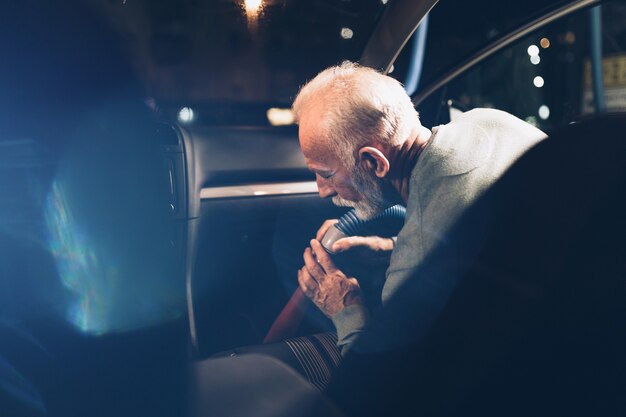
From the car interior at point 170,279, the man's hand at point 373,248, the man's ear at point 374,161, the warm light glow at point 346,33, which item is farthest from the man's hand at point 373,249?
the warm light glow at point 346,33

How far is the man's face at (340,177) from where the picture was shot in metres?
1.40

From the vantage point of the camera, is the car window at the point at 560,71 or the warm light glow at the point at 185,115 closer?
the warm light glow at the point at 185,115

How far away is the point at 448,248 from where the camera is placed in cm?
97

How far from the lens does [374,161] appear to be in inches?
53.2

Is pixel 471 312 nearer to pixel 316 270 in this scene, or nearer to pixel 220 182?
pixel 316 270

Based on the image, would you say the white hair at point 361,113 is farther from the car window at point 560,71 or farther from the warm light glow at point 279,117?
the car window at point 560,71

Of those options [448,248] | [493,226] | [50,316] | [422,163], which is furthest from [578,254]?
[50,316]

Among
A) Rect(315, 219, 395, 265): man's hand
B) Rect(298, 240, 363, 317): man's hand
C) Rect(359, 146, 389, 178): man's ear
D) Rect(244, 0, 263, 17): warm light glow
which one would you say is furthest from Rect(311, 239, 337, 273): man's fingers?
Rect(244, 0, 263, 17): warm light glow

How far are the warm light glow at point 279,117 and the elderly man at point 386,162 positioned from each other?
0.49 meters

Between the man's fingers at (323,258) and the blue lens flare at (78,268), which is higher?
the blue lens flare at (78,268)

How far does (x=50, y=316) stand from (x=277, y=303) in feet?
4.83

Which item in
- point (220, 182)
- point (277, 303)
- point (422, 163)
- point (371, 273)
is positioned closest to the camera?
point (422, 163)

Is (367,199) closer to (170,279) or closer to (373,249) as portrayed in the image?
(373,249)

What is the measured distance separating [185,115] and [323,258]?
73cm
